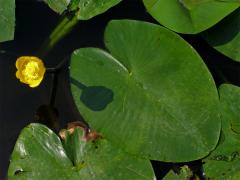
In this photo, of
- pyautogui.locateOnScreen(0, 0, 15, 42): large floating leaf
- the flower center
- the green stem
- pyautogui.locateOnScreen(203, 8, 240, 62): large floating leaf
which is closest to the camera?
the flower center

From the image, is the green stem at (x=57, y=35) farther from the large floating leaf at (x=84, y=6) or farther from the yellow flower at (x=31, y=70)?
the yellow flower at (x=31, y=70)

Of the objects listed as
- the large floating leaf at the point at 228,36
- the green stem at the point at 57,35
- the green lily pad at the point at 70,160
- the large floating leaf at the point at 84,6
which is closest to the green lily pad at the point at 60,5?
the large floating leaf at the point at 84,6

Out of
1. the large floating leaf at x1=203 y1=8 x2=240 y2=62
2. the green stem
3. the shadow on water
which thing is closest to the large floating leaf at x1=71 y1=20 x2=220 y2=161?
the shadow on water

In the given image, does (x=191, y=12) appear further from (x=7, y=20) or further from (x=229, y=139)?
(x=7, y=20)

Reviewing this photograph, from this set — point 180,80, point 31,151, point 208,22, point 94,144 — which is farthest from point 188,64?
point 31,151

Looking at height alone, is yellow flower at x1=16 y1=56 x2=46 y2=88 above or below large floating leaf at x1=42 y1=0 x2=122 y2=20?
below

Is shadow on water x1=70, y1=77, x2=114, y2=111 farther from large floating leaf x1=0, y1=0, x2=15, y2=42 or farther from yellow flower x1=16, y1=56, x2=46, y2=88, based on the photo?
large floating leaf x1=0, y1=0, x2=15, y2=42

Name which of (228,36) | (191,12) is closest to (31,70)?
(191,12)
